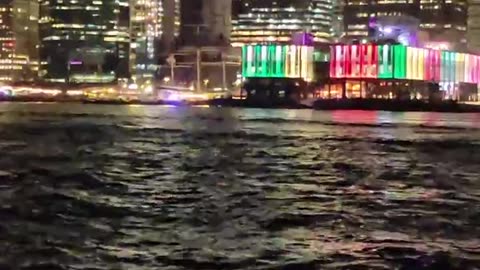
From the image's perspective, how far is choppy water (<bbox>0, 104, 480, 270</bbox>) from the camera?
50.0ft

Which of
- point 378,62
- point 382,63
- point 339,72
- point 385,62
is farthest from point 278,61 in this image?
point 385,62

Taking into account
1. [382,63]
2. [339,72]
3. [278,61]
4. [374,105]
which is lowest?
[374,105]

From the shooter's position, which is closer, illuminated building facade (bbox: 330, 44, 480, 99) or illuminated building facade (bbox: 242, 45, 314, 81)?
illuminated building facade (bbox: 330, 44, 480, 99)

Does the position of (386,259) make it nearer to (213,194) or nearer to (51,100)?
(213,194)

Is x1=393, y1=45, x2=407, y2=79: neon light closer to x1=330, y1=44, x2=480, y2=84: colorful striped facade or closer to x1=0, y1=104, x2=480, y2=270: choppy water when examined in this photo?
x1=330, y1=44, x2=480, y2=84: colorful striped facade

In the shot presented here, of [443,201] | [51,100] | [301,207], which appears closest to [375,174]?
[443,201]

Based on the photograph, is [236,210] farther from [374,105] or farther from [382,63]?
[374,105]

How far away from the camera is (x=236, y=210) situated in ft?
68.6

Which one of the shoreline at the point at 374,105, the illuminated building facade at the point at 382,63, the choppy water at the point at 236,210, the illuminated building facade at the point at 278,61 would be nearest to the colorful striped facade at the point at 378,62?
the illuminated building facade at the point at 382,63

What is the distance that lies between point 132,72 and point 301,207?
6867 inches

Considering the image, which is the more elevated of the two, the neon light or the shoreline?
the neon light

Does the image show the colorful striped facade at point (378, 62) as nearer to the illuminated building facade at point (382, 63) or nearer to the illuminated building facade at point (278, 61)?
the illuminated building facade at point (382, 63)

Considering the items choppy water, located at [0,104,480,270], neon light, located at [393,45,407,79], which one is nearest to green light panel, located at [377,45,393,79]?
neon light, located at [393,45,407,79]

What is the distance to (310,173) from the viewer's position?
31.2 metres
